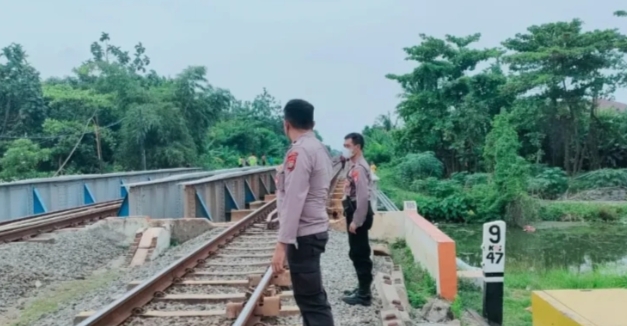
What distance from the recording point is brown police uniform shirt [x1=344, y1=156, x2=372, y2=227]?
17.8ft

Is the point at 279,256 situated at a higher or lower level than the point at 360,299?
higher

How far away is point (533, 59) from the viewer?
33.5m

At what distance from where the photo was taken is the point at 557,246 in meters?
22.1

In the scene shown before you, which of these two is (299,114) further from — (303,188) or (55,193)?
(55,193)

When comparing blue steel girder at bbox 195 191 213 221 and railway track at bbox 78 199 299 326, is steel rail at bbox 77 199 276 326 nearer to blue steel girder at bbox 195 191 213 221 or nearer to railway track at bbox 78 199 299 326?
railway track at bbox 78 199 299 326

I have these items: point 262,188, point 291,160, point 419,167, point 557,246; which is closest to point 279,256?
point 291,160

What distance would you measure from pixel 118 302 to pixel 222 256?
3025 millimetres

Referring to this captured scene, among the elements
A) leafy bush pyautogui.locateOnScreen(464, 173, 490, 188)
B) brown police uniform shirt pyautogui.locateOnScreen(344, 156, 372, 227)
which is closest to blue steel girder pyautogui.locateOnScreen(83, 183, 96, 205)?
brown police uniform shirt pyautogui.locateOnScreen(344, 156, 372, 227)

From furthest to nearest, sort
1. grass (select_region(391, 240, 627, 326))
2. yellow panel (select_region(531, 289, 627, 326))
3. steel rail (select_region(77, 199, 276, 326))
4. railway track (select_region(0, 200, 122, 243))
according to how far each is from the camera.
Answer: railway track (select_region(0, 200, 122, 243)) < grass (select_region(391, 240, 627, 326)) < steel rail (select_region(77, 199, 276, 326)) < yellow panel (select_region(531, 289, 627, 326))

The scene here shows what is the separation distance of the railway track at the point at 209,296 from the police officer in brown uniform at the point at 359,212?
Result: 0.63 meters

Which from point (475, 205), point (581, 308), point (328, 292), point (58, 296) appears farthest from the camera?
point (475, 205)

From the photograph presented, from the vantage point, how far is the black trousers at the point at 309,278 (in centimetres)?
363

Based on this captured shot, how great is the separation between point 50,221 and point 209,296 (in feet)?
22.9

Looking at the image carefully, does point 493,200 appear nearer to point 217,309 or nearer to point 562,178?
point 562,178
